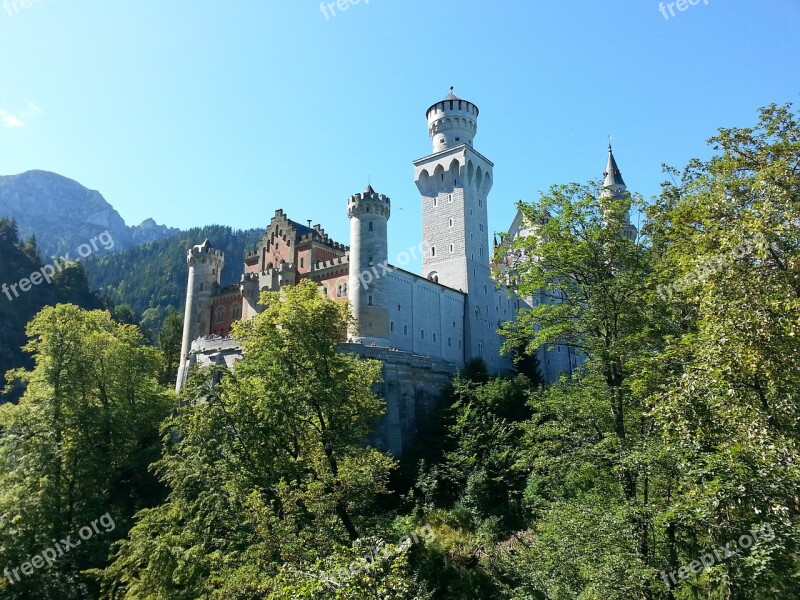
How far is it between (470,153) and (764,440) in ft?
146

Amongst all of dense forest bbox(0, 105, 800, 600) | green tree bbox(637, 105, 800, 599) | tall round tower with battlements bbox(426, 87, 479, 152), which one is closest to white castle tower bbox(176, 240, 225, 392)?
dense forest bbox(0, 105, 800, 600)

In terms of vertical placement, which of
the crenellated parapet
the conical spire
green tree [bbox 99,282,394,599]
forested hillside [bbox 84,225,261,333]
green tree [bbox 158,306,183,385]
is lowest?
green tree [bbox 99,282,394,599]

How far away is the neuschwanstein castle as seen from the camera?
38.4 metres

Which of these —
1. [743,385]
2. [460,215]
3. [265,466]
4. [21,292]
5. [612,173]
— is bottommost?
[265,466]

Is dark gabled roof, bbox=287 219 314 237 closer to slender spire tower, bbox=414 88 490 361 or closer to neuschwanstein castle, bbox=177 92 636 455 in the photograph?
neuschwanstein castle, bbox=177 92 636 455

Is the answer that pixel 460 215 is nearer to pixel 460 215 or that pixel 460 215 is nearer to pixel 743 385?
pixel 460 215

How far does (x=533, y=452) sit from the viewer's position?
52.6 ft

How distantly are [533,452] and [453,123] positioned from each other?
140 feet

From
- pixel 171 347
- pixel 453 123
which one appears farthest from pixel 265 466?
pixel 453 123

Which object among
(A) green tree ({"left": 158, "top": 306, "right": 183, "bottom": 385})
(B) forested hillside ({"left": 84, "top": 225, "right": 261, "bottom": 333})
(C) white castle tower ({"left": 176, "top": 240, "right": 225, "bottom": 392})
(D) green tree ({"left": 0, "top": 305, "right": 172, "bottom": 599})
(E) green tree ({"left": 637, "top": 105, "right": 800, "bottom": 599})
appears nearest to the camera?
(E) green tree ({"left": 637, "top": 105, "right": 800, "bottom": 599})

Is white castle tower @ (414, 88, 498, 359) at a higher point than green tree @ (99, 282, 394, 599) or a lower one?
higher

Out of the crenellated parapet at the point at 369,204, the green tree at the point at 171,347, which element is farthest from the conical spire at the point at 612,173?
the green tree at the point at 171,347

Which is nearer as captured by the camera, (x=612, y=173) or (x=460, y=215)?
(x=460, y=215)

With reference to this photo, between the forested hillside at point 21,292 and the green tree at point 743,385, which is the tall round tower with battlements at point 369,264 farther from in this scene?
the forested hillside at point 21,292
